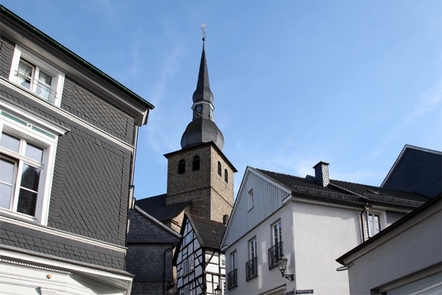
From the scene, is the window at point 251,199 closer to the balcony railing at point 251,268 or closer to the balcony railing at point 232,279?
the balcony railing at point 251,268

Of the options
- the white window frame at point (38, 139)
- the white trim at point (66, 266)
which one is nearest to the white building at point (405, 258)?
the white trim at point (66, 266)

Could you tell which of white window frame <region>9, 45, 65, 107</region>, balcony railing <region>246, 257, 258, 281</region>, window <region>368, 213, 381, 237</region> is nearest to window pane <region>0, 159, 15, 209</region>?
white window frame <region>9, 45, 65, 107</region>

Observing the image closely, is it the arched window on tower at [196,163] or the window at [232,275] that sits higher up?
the arched window on tower at [196,163]

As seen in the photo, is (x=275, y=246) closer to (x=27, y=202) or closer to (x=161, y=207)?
(x=27, y=202)

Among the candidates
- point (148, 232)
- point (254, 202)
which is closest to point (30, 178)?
point (254, 202)

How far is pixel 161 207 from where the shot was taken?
51.8 metres

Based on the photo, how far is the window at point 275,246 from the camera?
1663cm

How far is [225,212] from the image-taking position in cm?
5309

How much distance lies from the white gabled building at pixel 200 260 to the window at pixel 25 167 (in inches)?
684

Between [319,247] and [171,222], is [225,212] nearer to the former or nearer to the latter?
[171,222]

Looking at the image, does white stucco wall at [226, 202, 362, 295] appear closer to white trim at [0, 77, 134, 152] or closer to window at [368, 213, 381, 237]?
window at [368, 213, 381, 237]

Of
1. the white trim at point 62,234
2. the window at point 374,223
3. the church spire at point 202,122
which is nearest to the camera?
the white trim at point 62,234

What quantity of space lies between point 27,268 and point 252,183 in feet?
42.9

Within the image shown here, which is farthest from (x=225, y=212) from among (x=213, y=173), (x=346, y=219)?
A: (x=346, y=219)
